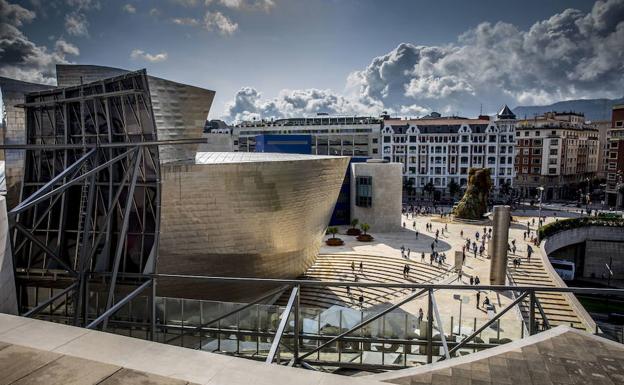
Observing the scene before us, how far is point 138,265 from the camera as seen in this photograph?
18344mm

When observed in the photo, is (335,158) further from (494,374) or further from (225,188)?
(494,374)

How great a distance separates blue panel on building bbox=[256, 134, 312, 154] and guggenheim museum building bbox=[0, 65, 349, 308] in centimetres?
4420

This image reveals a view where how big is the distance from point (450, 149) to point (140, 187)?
77790mm

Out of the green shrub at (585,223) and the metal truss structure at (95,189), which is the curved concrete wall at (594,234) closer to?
the green shrub at (585,223)

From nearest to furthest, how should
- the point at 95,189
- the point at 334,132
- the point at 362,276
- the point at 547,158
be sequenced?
the point at 95,189 → the point at 362,276 → the point at 547,158 → the point at 334,132

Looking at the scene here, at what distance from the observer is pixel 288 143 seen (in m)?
Result: 68.7

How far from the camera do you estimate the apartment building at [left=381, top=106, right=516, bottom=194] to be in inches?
3344

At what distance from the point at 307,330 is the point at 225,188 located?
968cm

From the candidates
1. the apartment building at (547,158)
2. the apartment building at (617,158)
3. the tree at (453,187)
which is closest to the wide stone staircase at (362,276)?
the tree at (453,187)

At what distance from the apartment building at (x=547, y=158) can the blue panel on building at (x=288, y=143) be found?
176ft

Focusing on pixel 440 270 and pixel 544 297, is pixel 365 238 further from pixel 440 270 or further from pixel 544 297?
pixel 544 297

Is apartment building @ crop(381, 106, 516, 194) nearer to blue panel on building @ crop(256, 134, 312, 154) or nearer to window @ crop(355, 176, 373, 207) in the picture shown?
blue panel on building @ crop(256, 134, 312, 154)

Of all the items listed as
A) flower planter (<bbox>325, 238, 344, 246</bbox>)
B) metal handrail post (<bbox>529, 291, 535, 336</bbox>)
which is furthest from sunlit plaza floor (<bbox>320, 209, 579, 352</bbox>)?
metal handrail post (<bbox>529, 291, 535, 336</bbox>)

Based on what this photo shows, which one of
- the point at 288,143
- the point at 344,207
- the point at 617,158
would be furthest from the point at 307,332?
the point at 617,158
